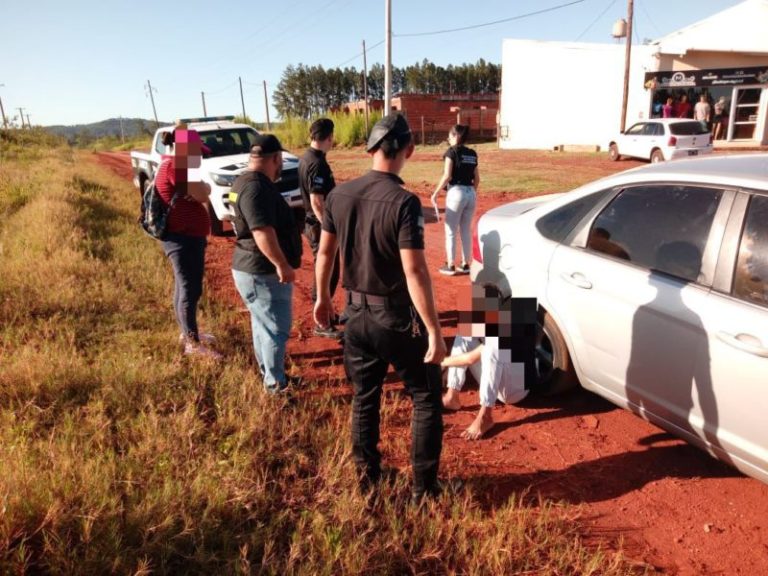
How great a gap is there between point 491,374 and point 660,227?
127cm

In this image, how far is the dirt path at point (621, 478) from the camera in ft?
8.09

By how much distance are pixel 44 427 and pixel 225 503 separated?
1500 millimetres

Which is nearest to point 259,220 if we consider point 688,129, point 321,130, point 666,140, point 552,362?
point 321,130

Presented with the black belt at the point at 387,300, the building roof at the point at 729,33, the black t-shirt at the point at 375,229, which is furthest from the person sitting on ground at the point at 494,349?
the building roof at the point at 729,33

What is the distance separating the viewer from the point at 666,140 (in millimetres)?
17219

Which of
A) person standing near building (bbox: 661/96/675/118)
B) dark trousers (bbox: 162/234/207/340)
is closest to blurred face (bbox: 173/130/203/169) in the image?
dark trousers (bbox: 162/234/207/340)

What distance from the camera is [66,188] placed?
12.0m

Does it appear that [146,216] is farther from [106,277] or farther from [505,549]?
[505,549]

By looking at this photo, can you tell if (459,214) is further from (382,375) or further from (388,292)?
(388,292)

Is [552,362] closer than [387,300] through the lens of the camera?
No

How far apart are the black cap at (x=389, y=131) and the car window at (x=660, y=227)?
1490mm

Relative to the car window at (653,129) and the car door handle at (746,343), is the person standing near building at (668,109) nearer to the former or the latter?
the car window at (653,129)

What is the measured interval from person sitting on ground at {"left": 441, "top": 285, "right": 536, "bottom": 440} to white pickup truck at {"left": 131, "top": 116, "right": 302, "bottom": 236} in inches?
200

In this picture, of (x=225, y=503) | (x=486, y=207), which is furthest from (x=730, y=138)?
(x=225, y=503)
